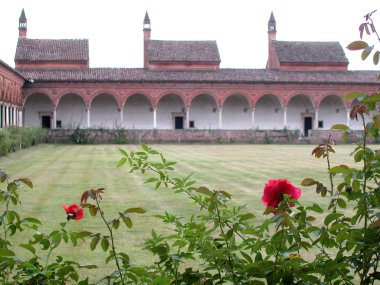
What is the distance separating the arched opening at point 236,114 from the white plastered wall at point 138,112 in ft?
18.7

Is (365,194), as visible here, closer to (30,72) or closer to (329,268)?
(329,268)

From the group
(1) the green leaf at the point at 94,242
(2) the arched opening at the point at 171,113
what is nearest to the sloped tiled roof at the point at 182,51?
(2) the arched opening at the point at 171,113

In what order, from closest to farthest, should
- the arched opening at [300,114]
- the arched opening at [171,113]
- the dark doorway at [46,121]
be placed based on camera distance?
the dark doorway at [46,121], the arched opening at [171,113], the arched opening at [300,114]

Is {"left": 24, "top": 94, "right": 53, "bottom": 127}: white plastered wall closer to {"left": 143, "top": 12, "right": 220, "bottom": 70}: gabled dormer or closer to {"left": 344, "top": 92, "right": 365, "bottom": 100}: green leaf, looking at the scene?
{"left": 143, "top": 12, "right": 220, "bottom": 70}: gabled dormer

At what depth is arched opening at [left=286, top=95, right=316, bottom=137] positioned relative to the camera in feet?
145

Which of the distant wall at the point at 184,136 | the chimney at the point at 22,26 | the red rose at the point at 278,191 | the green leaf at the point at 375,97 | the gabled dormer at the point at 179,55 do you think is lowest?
the distant wall at the point at 184,136

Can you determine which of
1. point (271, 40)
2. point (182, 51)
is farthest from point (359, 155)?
point (271, 40)

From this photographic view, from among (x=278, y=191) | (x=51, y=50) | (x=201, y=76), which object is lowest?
(x=278, y=191)

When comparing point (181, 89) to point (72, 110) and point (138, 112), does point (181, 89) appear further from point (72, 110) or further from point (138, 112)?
point (72, 110)

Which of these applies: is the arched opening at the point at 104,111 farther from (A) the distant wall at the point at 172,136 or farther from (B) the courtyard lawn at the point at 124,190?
(B) the courtyard lawn at the point at 124,190

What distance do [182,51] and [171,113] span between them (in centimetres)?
511

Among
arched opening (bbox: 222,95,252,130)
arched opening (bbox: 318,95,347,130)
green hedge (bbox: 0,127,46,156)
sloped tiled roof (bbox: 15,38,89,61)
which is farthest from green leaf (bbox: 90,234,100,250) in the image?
arched opening (bbox: 318,95,347,130)

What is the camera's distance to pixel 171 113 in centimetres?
4325

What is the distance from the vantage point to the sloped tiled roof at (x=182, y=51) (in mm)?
43625
